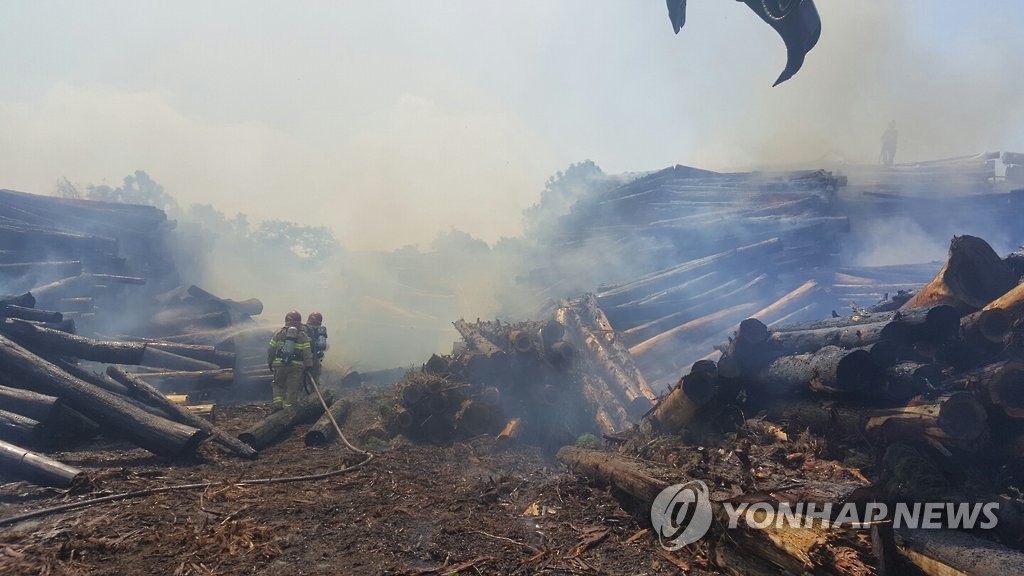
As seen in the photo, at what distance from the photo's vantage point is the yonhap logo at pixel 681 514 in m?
4.51

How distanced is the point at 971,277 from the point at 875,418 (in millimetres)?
2841

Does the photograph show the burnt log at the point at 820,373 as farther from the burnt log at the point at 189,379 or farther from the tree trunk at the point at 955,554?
the burnt log at the point at 189,379

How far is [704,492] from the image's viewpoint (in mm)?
4668

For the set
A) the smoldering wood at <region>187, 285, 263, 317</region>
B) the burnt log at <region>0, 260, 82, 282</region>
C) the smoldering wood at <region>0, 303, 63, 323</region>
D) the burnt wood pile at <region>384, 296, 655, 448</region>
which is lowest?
the burnt wood pile at <region>384, 296, 655, 448</region>

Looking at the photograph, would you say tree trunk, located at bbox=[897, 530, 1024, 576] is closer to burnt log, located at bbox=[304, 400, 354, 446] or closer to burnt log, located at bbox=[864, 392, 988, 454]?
burnt log, located at bbox=[864, 392, 988, 454]

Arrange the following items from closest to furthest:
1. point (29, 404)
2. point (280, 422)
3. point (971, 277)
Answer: point (971, 277) → point (29, 404) → point (280, 422)

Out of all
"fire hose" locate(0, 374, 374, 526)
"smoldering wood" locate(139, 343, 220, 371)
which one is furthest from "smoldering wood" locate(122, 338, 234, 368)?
"fire hose" locate(0, 374, 374, 526)

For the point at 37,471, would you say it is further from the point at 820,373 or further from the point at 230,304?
the point at 230,304

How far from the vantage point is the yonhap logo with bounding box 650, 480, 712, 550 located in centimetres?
451

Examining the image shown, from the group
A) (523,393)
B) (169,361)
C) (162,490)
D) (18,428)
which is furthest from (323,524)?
(169,361)

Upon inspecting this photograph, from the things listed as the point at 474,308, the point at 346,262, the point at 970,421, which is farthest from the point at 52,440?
the point at 346,262

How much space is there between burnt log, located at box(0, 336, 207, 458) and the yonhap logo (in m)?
5.89

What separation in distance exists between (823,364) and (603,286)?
29.7ft

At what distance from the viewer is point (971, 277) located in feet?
21.4
